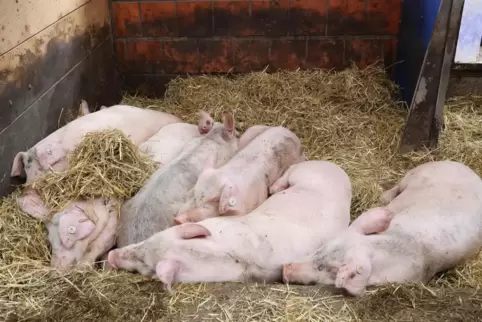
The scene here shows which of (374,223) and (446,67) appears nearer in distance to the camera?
(374,223)

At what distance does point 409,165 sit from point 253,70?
212 cm

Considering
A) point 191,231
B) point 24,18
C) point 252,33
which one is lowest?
point 191,231

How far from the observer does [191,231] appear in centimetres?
308

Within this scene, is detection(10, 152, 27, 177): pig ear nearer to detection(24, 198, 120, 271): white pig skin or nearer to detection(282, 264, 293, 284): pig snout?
detection(24, 198, 120, 271): white pig skin

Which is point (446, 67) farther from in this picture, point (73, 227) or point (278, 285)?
point (73, 227)

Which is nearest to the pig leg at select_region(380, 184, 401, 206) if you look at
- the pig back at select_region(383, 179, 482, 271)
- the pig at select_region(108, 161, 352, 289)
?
the pig back at select_region(383, 179, 482, 271)

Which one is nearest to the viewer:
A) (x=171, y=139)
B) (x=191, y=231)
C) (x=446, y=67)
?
(x=191, y=231)

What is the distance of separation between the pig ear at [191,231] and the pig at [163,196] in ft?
1.36

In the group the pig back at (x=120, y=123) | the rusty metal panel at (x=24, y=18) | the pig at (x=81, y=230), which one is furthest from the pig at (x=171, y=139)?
the rusty metal panel at (x=24, y=18)

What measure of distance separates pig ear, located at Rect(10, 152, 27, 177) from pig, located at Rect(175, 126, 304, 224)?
126 centimetres

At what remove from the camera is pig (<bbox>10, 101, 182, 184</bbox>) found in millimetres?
3930

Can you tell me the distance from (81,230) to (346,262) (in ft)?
5.42

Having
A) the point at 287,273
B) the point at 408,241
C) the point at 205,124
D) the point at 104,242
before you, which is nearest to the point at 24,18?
the point at 205,124

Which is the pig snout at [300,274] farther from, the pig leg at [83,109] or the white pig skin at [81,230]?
the pig leg at [83,109]
